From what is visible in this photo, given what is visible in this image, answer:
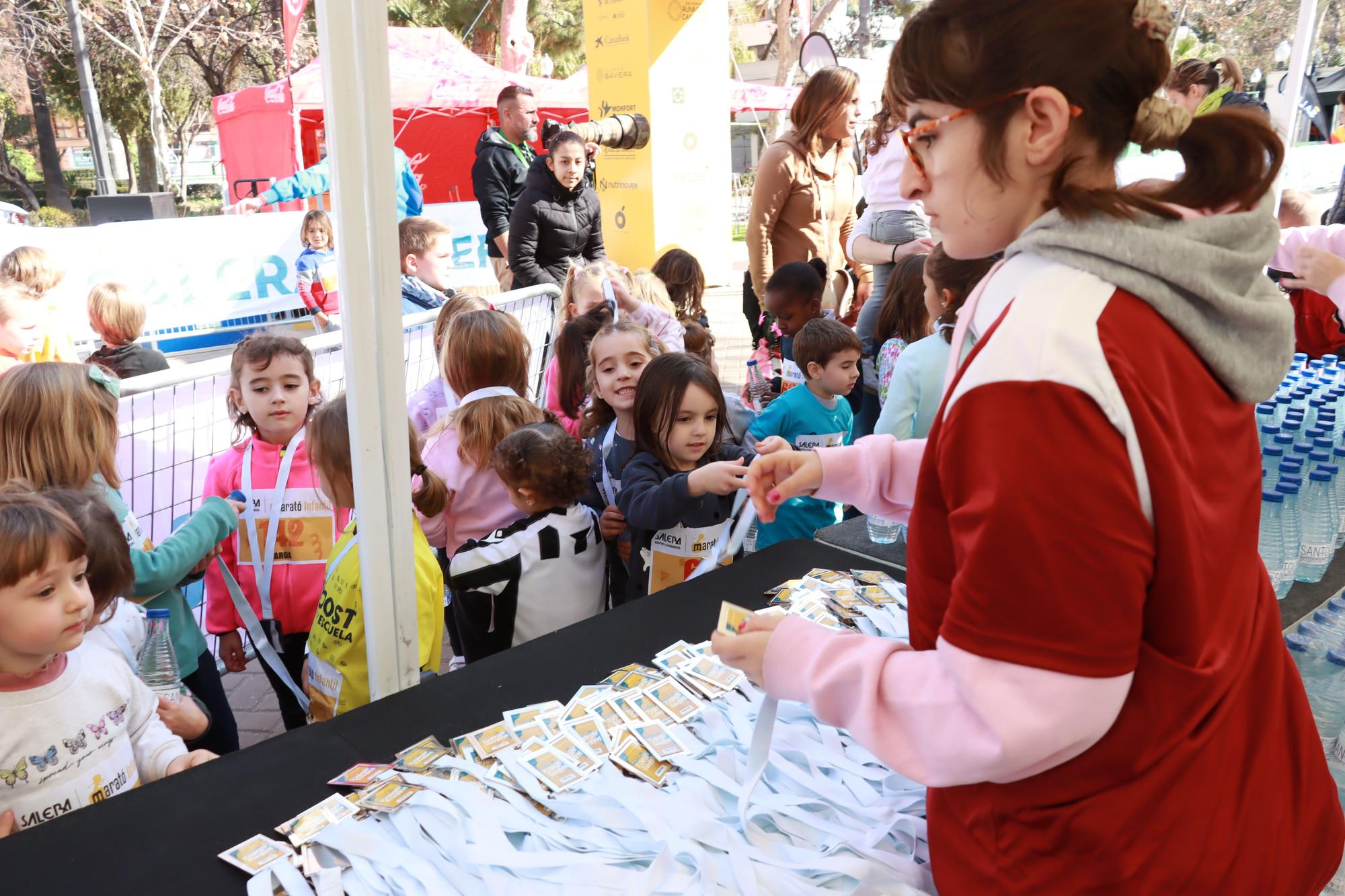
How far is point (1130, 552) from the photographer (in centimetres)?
79

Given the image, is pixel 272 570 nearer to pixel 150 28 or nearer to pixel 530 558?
pixel 530 558

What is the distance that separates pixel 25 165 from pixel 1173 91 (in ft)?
118

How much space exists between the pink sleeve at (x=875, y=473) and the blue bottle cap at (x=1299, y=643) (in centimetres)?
114

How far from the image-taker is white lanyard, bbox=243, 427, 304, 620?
254cm

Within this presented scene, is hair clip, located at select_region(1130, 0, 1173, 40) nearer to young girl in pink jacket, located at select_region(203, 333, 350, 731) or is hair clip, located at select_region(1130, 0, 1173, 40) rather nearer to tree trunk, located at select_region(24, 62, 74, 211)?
young girl in pink jacket, located at select_region(203, 333, 350, 731)

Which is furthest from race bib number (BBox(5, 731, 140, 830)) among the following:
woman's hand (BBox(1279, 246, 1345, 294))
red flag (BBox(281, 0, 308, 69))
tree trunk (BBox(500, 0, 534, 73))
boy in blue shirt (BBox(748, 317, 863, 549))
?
tree trunk (BBox(500, 0, 534, 73))

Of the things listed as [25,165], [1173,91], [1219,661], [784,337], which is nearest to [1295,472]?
[1219,661]

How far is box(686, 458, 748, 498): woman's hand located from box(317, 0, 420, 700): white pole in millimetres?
656

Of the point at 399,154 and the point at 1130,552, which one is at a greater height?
the point at 399,154

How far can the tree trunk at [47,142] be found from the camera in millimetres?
23953

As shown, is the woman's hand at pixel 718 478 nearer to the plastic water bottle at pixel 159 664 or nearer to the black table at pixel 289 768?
the black table at pixel 289 768

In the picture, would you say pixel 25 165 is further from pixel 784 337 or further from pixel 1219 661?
pixel 1219 661

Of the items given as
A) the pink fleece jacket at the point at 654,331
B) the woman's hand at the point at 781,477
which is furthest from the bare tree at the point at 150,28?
the woman's hand at the point at 781,477

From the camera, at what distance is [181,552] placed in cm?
219
